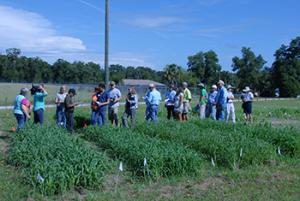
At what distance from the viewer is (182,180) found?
805cm

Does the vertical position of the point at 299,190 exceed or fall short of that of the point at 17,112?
it falls short

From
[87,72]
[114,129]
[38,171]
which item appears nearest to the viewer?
[38,171]

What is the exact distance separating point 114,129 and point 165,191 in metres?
4.97

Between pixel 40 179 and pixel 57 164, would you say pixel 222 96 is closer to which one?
pixel 57 164

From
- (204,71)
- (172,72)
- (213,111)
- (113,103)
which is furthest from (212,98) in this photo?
(204,71)

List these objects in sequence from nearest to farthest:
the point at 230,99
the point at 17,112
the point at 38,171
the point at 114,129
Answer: the point at 38,171, the point at 114,129, the point at 17,112, the point at 230,99

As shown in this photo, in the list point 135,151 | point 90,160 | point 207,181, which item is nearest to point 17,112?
point 135,151

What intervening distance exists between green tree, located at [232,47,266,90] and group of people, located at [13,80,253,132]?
95180 millimetres

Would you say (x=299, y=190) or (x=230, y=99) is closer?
(x=299, y=190)

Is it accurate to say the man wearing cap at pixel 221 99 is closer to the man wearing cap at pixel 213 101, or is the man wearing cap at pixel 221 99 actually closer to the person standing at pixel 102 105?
the man wearing cap at pixel 213 101

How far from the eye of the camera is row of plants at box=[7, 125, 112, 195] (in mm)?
6906

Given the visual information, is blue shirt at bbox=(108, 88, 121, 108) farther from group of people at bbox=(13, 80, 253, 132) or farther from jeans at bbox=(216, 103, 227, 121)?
jeans at bbox=(216, 103, 227, 121)

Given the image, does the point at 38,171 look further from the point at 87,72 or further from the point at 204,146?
the point at 87,72

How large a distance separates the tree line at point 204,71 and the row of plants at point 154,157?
3213 inches
